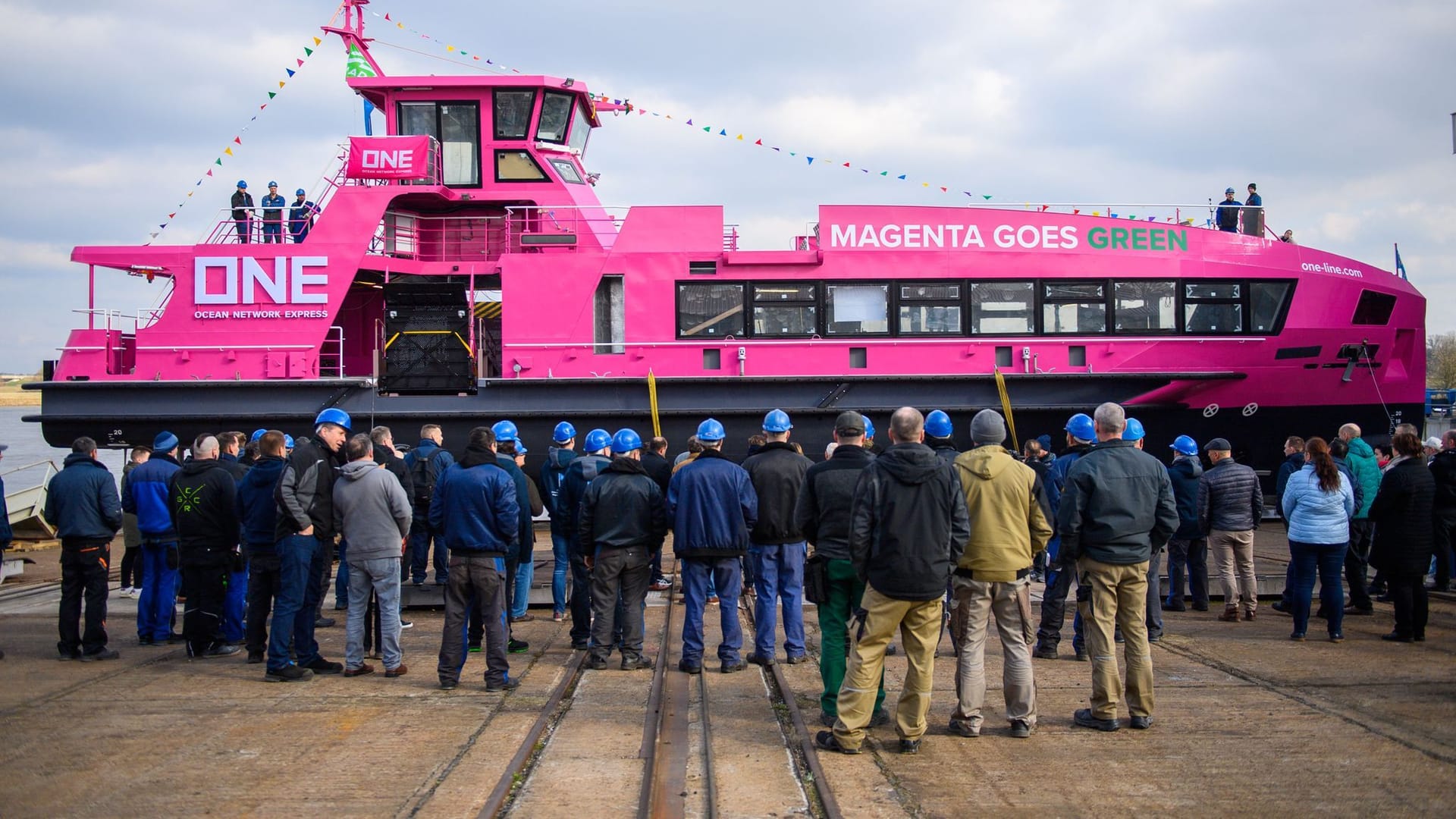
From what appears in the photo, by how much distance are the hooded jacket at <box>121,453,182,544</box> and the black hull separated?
5.02 metres

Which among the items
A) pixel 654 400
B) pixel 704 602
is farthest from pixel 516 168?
pixel 704 602

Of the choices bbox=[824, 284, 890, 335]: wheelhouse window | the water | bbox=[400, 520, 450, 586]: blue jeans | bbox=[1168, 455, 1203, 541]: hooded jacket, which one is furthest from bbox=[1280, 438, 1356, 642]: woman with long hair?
the water

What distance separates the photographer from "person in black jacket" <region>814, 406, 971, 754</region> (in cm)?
481

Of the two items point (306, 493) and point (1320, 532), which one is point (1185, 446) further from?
point (306, 493)

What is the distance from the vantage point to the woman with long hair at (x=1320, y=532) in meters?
7.21

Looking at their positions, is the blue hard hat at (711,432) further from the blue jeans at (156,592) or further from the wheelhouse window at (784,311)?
the wheelhouse window at (784,311)

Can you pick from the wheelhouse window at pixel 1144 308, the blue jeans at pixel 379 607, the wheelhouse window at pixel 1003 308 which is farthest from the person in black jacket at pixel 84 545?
the wheelhouse window at pixel 1144 308

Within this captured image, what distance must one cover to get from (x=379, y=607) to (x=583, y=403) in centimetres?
675

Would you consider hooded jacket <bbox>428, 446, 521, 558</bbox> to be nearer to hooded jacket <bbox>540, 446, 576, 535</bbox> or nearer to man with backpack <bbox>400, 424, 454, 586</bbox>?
hooded jacket <bbox>540, 446, 576, 535</bbox>

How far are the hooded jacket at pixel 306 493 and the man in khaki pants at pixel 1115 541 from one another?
4.37 metres

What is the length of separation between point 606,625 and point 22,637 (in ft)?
15.4

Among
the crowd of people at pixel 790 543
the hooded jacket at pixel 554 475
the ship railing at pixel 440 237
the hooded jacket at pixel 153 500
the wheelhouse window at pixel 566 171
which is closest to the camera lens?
the crowd of people at pixel 790 543

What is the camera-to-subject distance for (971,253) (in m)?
13.3

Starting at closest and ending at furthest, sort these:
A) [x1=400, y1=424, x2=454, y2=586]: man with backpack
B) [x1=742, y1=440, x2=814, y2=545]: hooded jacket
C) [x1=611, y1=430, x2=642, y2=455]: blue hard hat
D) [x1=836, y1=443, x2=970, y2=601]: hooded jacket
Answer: [x1=836, y1=443, x2=970, y2=601]: hooded jacket, [x1=742, y1=440, x2=814, y2=545]: hooded jacket, [x1=611, y1=430, x2=642, y2=455]: blue hard hat, [x1=400, y1=424, x2=454, y2=586]: man with backpack
